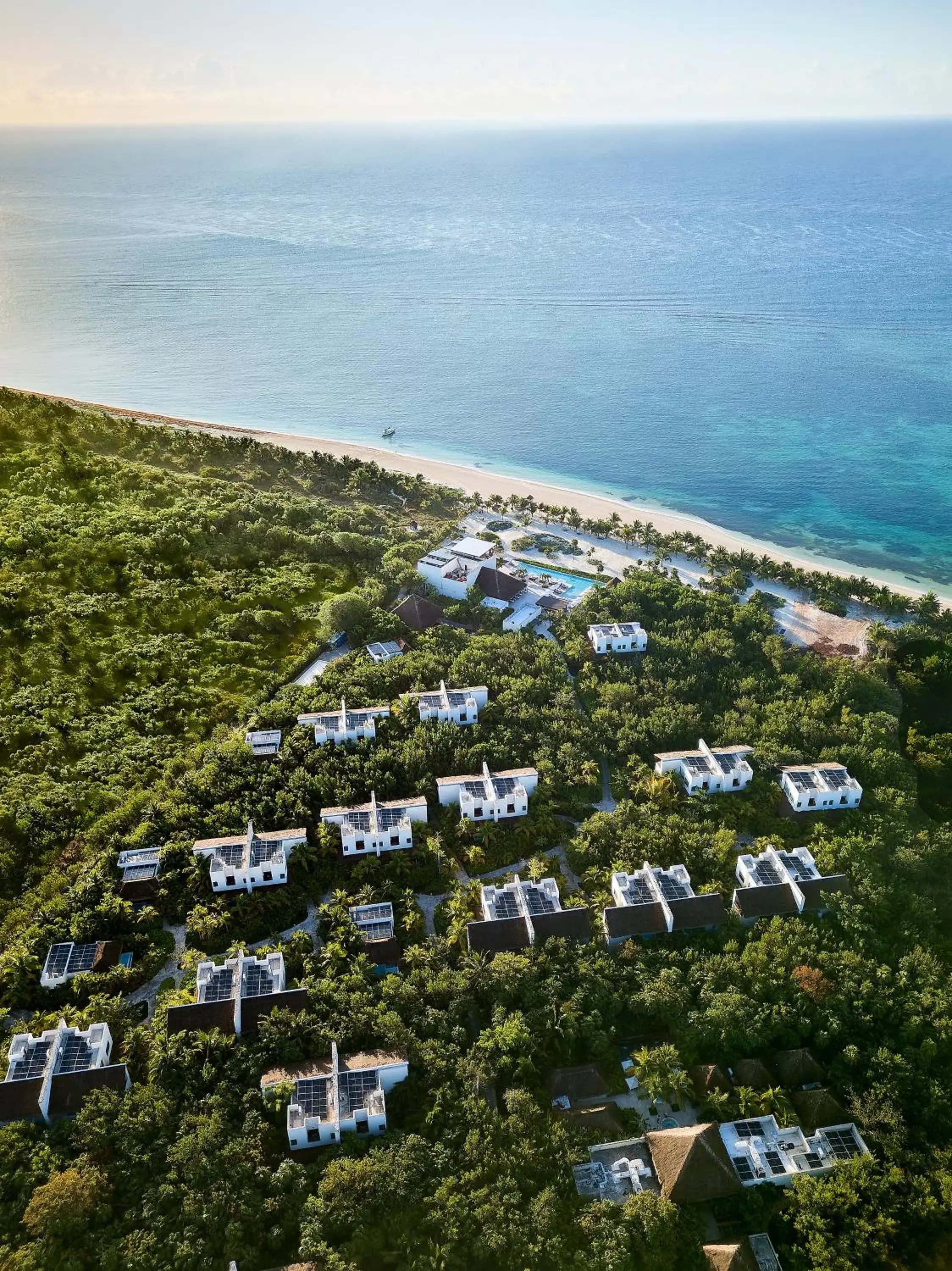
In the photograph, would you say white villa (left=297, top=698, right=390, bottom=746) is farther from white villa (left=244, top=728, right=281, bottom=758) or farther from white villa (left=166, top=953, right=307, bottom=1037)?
white villa (left=166, top=953, right=307, bottom=1037)

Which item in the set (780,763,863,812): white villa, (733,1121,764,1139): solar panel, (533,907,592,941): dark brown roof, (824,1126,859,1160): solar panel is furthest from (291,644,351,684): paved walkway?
(824,1126,859,1160): solar panel

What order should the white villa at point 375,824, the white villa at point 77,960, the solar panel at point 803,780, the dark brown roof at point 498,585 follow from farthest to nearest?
the dark brown roof at point 498,585, the solar panel at point 803,780, the white villa at point 375,824, the white villa at point 77,960

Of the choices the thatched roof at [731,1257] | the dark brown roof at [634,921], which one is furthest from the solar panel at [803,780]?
the thatched roof at [731,1257]

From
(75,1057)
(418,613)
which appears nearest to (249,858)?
(75,1057)

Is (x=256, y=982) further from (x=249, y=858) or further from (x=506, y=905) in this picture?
(x=506, y=905)

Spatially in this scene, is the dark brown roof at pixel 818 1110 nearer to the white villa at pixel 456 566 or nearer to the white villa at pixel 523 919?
the white villa at pixel 523 919

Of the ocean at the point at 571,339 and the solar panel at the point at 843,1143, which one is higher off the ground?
the ocean at the point at 571,339

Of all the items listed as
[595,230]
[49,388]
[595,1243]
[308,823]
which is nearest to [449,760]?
[308,823]
